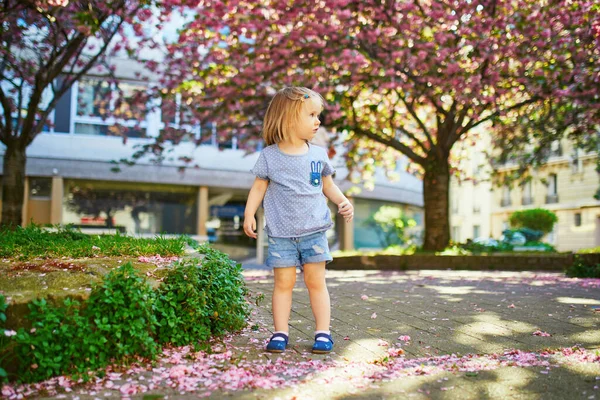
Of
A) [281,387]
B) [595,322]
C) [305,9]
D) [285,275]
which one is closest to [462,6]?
[305,9]

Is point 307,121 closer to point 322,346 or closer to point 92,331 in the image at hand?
point 322,346

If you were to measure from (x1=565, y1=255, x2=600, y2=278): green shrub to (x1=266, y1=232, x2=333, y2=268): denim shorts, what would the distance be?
6.87 m

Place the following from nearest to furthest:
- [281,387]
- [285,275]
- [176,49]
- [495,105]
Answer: [281,387] → [285,275] → [495,105] → [176,49]

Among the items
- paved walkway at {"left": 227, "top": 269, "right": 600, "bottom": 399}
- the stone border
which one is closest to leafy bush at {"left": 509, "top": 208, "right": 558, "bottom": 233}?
the stone border

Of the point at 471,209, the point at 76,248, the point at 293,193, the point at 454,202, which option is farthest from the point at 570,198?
the point at 76,248

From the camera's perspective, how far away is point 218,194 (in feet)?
77.0

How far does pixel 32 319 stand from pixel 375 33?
10.0 metres

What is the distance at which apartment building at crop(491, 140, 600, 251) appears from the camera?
35481mm

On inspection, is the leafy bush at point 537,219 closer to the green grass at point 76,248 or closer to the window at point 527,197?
the window at point 527,197

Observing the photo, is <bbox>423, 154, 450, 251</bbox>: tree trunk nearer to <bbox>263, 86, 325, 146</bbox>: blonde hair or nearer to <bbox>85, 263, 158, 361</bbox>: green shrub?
<bbox>263, 86, 325, 146</bbox>: blonde hair

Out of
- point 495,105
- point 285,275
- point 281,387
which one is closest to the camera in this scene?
point 281,387

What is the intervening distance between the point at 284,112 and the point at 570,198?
1476 inches

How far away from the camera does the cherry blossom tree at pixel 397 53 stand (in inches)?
447

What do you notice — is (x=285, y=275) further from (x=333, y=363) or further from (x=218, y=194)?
(x=218, y=194)
